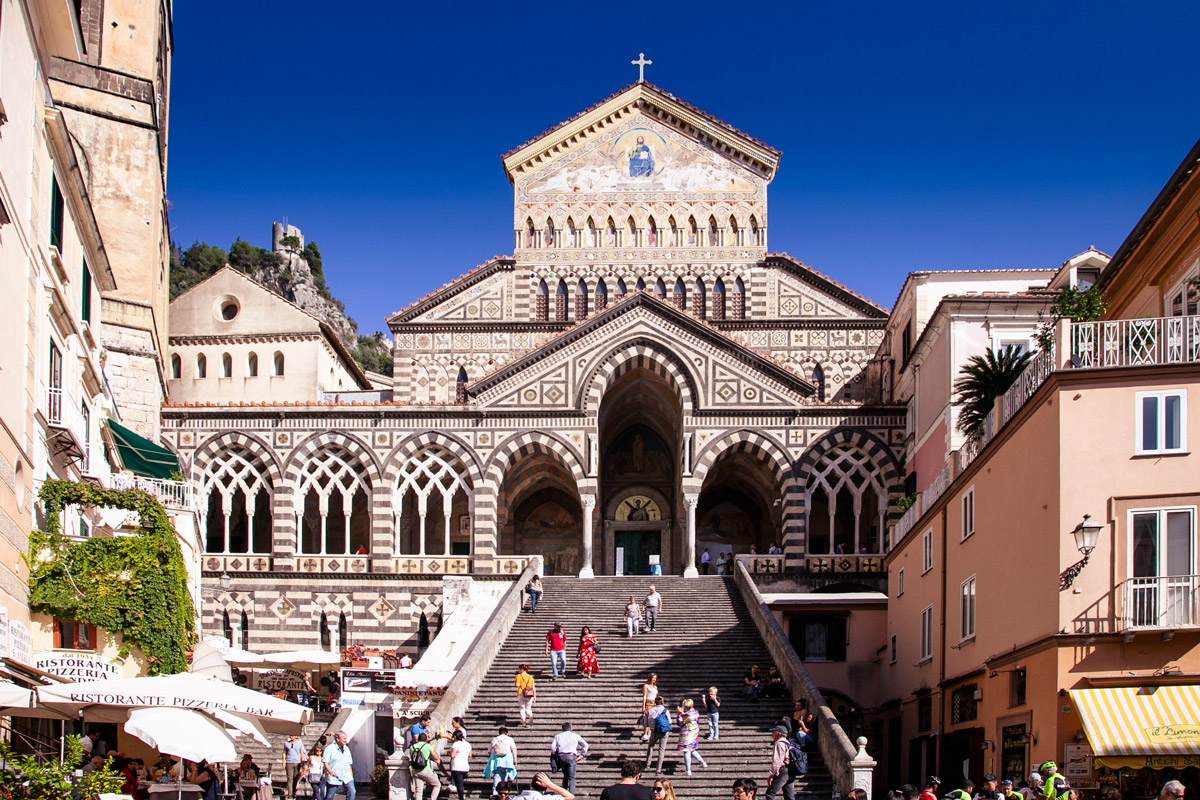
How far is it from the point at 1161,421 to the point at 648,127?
32.7 meters

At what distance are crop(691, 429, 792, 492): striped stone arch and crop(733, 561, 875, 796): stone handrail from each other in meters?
6.84

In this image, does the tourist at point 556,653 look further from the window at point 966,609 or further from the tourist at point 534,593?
the window at point 966,609

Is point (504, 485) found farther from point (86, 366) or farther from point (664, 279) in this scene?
point (86, 366)

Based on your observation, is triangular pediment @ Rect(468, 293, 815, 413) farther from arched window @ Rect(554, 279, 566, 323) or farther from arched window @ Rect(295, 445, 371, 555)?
arched window @ Rect(554, 279, 566, 323)

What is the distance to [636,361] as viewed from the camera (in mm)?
45469

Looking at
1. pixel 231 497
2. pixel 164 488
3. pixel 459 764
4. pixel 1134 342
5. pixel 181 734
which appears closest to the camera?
pixel 181 734

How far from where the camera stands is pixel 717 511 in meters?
49.7

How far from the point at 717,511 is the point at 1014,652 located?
26.6 metres

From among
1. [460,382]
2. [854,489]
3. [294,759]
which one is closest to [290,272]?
[460,382]

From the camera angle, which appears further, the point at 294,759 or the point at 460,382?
the point at 460,382

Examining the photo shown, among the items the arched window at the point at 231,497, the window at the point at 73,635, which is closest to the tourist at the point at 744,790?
the window at the point at 73,635

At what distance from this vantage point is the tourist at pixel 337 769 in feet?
80.5

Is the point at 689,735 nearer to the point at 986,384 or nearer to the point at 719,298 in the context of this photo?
the point at 986,384

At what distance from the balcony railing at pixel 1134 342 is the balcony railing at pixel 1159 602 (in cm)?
344
